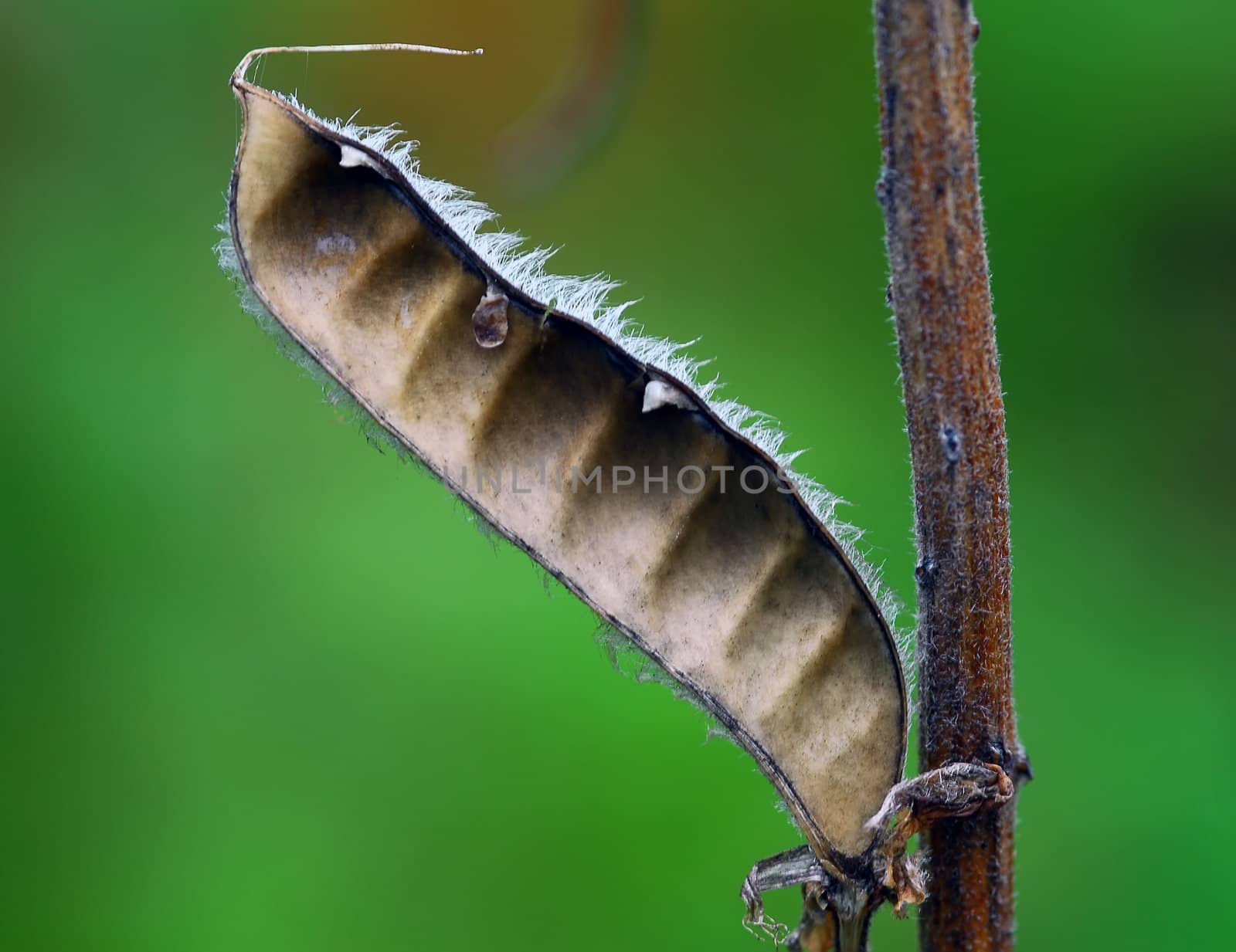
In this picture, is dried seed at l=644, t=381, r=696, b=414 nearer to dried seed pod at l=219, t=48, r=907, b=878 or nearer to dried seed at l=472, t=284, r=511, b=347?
dried seed pod at l=219, t=48, r=907, b=878

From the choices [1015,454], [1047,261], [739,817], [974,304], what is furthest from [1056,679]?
[974,304]

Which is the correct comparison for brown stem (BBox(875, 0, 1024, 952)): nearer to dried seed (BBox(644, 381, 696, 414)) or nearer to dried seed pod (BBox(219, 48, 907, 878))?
dried seed pod (BBox(219, 48, 907, 878))

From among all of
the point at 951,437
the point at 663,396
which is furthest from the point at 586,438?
the point at 951,437

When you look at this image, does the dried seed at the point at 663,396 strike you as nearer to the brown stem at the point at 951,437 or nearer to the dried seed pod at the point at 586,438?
the dried seed pod at the point at 586,438

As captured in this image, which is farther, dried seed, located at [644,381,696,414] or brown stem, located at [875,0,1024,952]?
dried seed, located at [644,381,696,414]

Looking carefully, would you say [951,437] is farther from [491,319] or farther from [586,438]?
[491,319]

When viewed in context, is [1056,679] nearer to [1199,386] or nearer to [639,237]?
[1199,386]

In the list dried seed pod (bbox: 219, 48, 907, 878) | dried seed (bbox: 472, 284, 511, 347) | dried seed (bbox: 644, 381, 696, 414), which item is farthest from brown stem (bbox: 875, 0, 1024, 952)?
dried seed (bbox: 472, 284, 511, 347)
